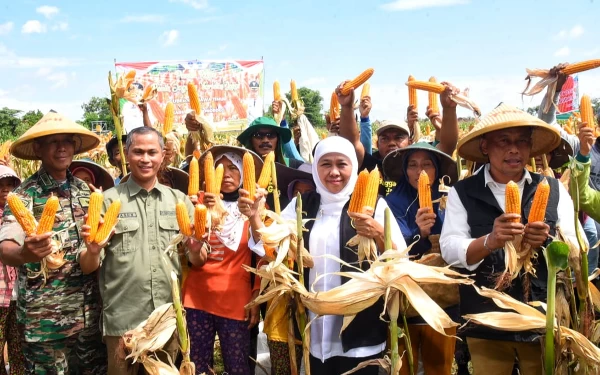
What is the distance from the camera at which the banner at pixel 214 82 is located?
47.3 feet

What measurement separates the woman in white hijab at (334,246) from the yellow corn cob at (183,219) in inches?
13.0

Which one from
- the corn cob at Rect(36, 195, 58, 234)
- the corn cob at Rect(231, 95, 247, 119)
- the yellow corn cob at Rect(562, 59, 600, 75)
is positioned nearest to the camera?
the corn cob at Rect(36, 195, 58, 234)

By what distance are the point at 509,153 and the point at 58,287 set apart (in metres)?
2.90

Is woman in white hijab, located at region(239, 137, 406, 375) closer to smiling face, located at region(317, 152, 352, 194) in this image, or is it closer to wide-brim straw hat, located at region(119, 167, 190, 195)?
smiling face, located at region(317, 152, 352, 194)

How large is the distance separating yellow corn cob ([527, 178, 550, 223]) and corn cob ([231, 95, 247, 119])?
41.2ft

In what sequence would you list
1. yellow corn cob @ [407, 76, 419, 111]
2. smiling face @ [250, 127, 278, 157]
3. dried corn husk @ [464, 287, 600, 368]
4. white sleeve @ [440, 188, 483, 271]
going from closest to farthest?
dried corn husk @ [464, 287, 600, 368] → white sleeve @ [440, 188, 483, 271] → smiling face @ [250, 127, 278, 157] → yellow corn cob @ [407, 76, 419, 111]

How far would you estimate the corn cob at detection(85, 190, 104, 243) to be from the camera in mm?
2693

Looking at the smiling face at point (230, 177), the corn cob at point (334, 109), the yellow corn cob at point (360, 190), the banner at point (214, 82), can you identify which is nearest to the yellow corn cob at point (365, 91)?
the corn cob at point (334, 109)

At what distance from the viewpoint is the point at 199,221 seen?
9.29 ft

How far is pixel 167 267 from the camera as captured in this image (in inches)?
119

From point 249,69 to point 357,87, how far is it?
12.2m

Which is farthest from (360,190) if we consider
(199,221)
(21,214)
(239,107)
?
(239,107)

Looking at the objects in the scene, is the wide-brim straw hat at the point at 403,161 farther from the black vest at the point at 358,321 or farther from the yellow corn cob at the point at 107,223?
the yellow corn cob at the point at 107,223

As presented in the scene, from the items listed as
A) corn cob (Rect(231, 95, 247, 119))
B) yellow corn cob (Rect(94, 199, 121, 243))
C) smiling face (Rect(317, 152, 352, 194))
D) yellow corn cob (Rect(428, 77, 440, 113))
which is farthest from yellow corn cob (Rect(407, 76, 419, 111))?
corn cob (Rect(231, 95, 247, 119))
